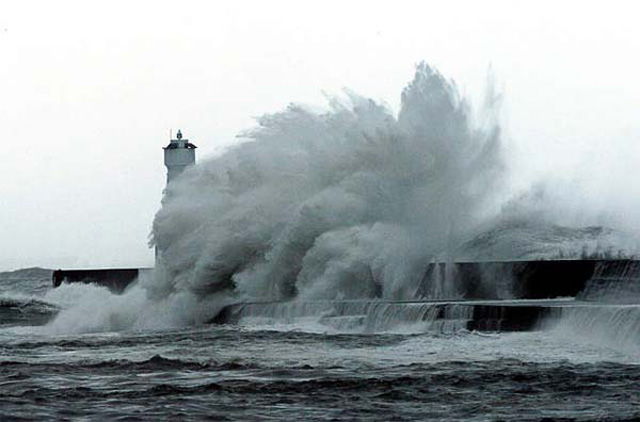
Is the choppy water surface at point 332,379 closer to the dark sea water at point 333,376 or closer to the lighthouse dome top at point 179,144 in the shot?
the dark sea water at point 333,376

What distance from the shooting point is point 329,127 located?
31.0m

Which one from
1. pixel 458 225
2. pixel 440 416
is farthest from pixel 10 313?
pixel 440 416

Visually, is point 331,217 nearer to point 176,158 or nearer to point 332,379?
point 176,158

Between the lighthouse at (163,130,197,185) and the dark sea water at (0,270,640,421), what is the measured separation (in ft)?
46.4

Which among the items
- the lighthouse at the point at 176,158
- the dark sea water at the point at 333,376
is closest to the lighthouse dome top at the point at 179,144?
the lighthouse at the point at 176,158

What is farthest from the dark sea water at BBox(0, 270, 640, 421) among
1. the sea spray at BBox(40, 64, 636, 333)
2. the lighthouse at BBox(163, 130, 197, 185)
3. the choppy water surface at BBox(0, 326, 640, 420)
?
the lighthouse at BBox(163, 130, 197, 185)

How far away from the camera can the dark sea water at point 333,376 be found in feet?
42.4

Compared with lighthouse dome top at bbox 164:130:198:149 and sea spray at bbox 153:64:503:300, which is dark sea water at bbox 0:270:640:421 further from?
lighthouse dome top at bbox 164:130:198:149

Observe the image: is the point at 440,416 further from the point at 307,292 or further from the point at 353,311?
the point at 307,292

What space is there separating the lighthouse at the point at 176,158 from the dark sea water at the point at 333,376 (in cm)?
1414

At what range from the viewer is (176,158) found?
36.8 meters

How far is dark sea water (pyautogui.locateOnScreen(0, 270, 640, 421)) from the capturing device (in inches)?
508

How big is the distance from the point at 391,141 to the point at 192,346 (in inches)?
378

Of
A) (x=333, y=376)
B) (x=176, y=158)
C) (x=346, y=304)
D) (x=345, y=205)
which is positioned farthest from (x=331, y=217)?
(x=333, y=376)
